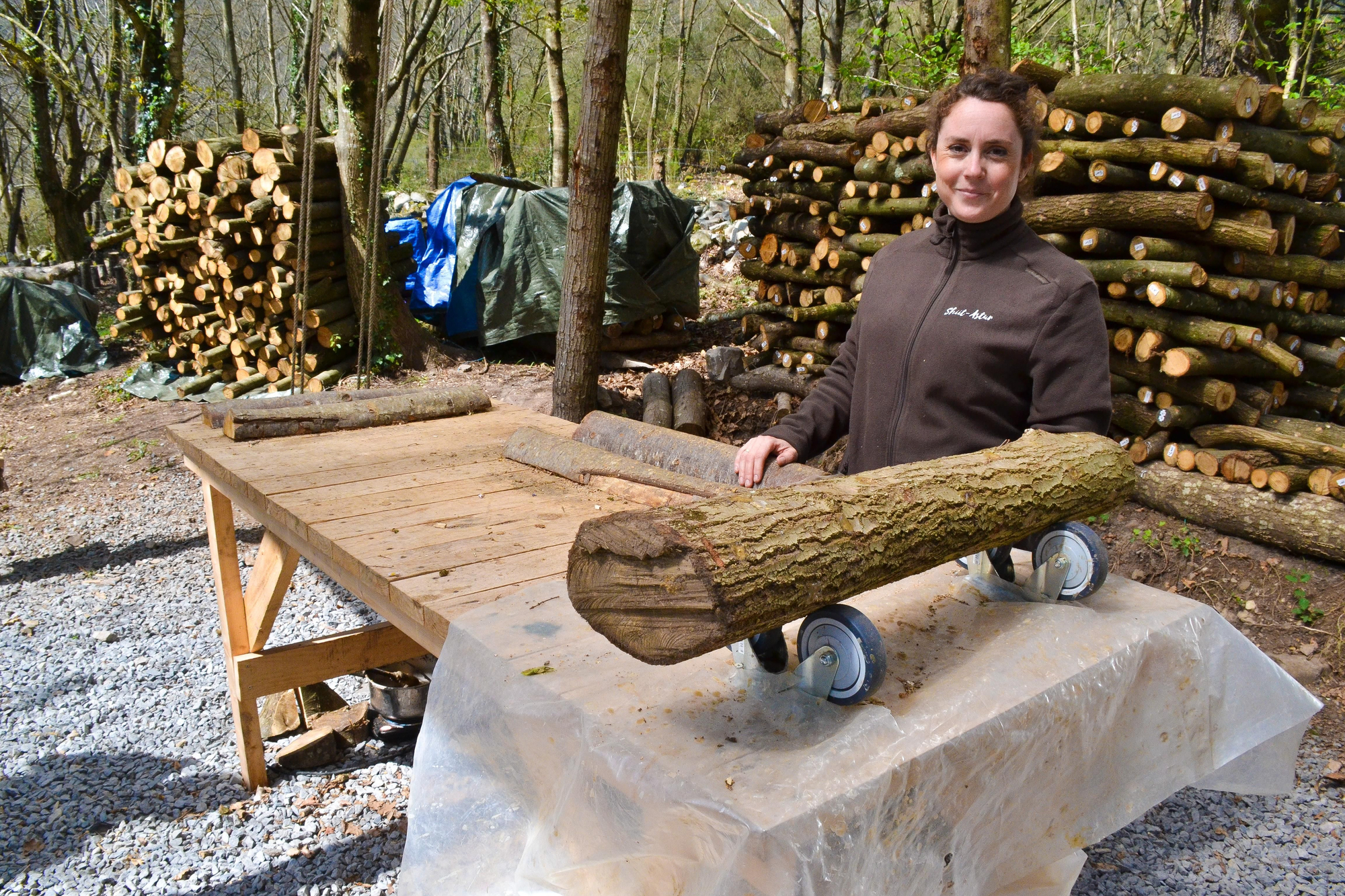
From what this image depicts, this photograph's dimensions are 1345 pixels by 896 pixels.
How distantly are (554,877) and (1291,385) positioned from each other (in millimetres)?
5599

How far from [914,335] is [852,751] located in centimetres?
111

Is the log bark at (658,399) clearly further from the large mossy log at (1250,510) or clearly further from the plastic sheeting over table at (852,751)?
the plastic sheeting over table at (852,751)

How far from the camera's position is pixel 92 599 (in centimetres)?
488

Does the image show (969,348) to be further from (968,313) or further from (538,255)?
(538,255)

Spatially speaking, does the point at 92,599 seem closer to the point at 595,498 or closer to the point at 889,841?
the point at 595,498

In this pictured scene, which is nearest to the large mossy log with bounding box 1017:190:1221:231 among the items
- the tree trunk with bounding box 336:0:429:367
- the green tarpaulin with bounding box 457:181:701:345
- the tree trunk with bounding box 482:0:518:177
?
the green tarpaulin with bounding box 457:181:701:345

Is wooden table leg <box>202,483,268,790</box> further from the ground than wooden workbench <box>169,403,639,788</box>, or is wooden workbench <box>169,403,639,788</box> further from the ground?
wooden workbench <box>169,403,639,788</box>

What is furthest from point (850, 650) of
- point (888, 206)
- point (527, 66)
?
point (527, 66)

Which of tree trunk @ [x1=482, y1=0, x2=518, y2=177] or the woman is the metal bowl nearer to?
the woman

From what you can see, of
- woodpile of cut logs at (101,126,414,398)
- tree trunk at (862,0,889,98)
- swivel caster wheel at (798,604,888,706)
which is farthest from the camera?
tree trunk at (862,0,889,98)

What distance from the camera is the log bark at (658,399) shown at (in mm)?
7066

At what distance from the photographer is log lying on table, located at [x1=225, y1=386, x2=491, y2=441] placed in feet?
10.7

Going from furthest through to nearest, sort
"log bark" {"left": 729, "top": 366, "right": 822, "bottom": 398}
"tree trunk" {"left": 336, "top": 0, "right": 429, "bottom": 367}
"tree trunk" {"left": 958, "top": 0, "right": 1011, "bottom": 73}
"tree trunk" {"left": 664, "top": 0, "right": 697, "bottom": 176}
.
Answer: "tree trunk" {"left": 664, "top": 0, "right": 697, "bottom": 176} → "tree trunk" {"left": 336, "top": 0, "right": 429, "bottom": 367} → "log bark" {"left": 729, "top": 366, "right": 822, "bottom": 398} → "tree trunk" {"left": 958, "top": 0, "right": 1011, "bottom": 73}

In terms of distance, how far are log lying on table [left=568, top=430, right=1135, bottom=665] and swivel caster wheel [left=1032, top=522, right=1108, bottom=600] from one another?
0.16 ft
